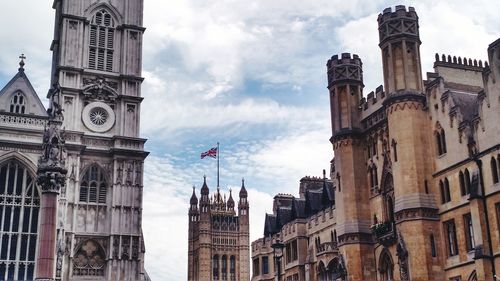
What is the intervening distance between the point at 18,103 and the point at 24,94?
0.94 metres

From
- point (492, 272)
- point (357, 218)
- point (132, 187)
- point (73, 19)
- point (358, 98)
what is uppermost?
point (73, 19)

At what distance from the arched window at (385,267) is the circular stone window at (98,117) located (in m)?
26.1

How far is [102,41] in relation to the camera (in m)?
59.6

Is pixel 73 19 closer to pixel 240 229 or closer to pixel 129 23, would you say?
pixel 129 23

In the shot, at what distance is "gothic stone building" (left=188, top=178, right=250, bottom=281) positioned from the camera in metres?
133

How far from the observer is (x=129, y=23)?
60594 millimetres

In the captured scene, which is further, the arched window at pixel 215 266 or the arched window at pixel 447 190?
the arched window at pixel 215 266

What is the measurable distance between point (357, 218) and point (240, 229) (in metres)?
93.0

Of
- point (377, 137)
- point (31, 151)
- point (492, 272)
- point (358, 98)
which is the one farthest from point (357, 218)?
point (31, 151)

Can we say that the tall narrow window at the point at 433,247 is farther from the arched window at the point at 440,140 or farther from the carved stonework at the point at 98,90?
the carved stonework at the point at 98,90

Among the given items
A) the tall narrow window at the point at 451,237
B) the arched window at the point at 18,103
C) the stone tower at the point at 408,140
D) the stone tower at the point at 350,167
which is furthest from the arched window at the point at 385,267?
the arched window at the point at 18,103

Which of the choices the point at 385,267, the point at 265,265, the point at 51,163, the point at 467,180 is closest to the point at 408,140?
the point at 467,180

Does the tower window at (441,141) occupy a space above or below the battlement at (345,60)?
below

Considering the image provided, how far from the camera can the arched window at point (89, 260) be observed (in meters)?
52.9
